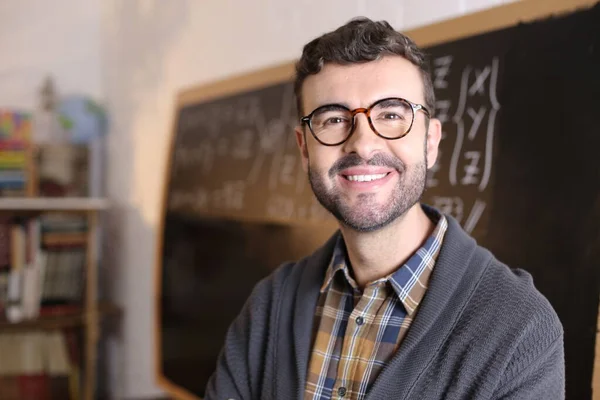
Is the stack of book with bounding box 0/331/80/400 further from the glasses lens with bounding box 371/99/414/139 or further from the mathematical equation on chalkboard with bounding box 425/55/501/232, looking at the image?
the glasses lens with bounding box 371/99/414/139

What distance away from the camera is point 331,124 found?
1.13m

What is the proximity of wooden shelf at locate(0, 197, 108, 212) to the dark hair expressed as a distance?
2.30 m

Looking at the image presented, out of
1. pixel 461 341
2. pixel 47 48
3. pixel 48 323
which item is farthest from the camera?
pixel 47 48

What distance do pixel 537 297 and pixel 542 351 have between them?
0.10 m

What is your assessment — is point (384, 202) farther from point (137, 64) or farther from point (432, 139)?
point (137, 64)

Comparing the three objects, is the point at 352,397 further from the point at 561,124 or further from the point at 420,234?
the point at 561,124

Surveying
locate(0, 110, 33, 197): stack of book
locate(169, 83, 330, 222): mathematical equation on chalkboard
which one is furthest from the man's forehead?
locate(0, 110, 33, 197): stack of book

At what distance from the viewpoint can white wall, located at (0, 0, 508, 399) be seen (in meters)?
2.34

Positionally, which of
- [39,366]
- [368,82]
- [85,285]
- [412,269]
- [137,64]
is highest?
[137,64]

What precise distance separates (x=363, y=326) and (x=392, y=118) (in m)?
0.40

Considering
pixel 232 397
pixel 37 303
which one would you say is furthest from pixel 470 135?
pixel 37 303

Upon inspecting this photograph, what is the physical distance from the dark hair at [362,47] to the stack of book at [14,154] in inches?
98.8

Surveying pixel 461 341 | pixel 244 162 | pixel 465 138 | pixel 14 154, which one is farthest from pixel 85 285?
pixel 461 341

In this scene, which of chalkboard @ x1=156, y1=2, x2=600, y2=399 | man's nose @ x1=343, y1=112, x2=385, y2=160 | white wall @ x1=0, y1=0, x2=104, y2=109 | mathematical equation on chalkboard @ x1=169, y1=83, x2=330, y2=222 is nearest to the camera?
man's nose @ x1=343, y1=112, x2=385, y2=160
